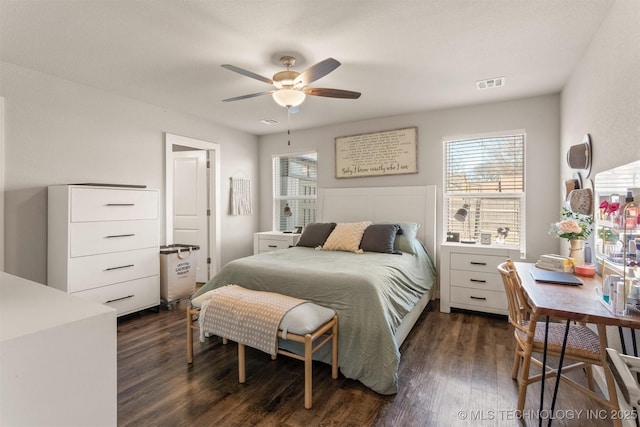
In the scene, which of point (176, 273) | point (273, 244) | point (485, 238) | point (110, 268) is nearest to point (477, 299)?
point (485, 238)

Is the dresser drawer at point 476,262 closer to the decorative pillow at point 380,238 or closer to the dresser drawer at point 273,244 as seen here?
the decorative pillow at point 380,238

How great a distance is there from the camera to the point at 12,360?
2.17ft

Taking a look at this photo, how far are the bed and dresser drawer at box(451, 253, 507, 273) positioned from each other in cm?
31

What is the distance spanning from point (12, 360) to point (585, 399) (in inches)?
106

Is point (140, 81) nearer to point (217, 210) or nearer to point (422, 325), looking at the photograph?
point (217, 210)

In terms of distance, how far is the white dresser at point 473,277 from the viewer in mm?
3205

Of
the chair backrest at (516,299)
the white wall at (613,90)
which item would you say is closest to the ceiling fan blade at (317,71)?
the white wall at (613,90)

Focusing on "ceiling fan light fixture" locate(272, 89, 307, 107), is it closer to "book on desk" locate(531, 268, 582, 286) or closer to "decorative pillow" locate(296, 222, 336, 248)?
"decorative pillow" locate(296, 222, 336, 248)

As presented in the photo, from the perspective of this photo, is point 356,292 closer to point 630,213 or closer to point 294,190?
point 630,213

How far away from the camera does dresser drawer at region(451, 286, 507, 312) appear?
319 cm

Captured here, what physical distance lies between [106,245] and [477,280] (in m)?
3.83

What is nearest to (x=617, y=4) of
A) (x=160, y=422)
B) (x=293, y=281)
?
(x=293, y=281)

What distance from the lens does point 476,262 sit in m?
3.31

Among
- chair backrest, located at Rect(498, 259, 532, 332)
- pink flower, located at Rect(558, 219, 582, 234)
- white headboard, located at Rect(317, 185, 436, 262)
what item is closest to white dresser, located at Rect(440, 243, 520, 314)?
white headboard, located at Rect(317, 185, 436, 262)
